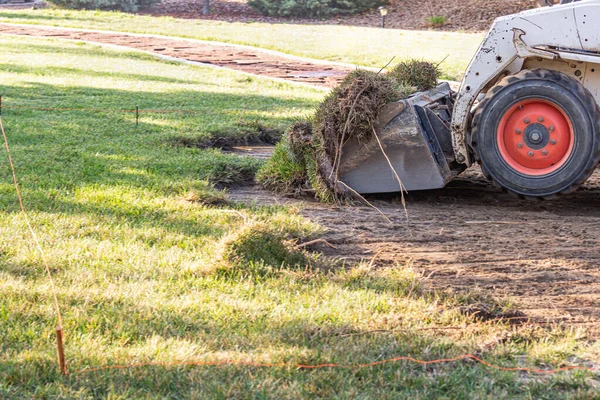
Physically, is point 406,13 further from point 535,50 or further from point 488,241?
point 488,241

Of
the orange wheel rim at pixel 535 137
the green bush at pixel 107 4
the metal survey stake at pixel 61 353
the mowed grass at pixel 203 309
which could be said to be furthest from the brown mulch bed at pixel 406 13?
the metal survey stake at pixel 61 353

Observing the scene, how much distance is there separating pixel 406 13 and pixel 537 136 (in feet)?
87.5

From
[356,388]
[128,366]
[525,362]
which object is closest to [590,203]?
[525,362]

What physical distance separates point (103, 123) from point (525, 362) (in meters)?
7.37

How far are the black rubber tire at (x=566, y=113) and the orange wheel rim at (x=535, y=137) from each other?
5 centimetres

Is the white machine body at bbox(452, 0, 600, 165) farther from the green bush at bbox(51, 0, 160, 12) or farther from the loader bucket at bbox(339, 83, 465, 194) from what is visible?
the green bush at bbox(51, 0, 160, 12)

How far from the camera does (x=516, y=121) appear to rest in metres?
6.67

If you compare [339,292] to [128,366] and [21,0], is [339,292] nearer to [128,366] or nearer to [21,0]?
[128,366]

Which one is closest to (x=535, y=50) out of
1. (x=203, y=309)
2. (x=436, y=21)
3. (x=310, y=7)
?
(x=203, y=309)

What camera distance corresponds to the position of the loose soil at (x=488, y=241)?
4852 mm

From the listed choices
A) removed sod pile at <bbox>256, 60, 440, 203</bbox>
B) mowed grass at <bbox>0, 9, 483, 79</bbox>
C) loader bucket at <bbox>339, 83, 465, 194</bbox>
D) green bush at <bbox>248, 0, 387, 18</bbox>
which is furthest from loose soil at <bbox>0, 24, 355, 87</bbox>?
green bush at <bbox>248, 0, 387, 18</bbox>

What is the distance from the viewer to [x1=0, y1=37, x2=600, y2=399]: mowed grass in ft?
11.8

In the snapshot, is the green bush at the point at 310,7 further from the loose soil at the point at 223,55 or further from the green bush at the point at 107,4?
the loose soil at the point at 223,55

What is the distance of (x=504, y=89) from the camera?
6.59 m
